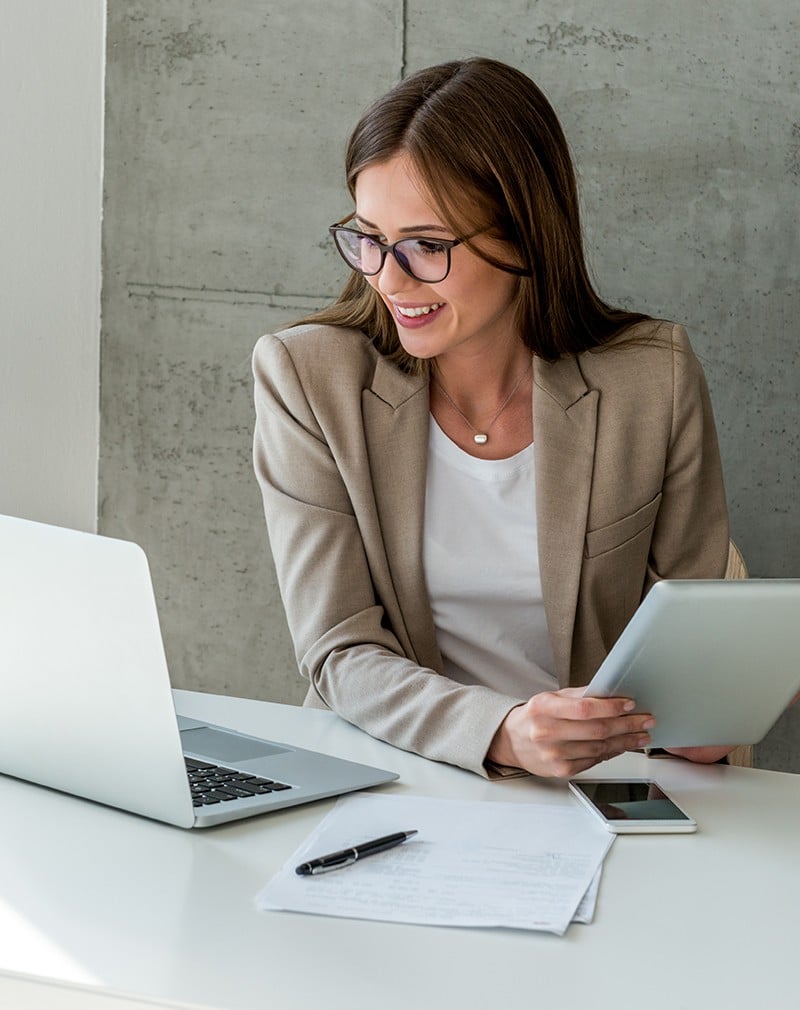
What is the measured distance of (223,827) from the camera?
116 cm

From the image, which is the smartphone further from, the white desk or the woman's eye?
the woman's eye

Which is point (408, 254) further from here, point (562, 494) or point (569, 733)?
point (569, 733)

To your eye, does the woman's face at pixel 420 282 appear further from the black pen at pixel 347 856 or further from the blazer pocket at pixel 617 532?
the black pen at pixel 347 856

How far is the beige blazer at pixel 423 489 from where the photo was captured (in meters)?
1.78

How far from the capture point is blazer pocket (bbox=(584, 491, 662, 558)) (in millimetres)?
1860

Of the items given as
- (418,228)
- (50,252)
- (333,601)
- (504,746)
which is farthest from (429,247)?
(50,252)

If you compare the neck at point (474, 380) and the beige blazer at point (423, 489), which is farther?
the neck at point (474, 380)

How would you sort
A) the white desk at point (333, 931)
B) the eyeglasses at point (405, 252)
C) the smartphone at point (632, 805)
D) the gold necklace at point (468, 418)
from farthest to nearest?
the gold necklace at point (468, 418)
the eyeglasses at point (405, 252)
the smartphone at point (632, 805)
the white desk at point (333, 931)

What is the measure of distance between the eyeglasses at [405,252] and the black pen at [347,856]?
910 mm

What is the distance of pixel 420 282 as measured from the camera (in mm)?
1790

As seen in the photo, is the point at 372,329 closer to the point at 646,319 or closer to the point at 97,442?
the point at 646,319

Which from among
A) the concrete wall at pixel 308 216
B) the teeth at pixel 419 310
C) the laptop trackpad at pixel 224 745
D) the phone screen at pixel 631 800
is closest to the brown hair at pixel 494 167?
the teeth at pixel 419 310

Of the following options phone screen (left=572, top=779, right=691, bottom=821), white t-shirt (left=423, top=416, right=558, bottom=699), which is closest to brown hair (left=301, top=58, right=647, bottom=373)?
white t-shirt (left=423, top=416, right=558, bottom=699)

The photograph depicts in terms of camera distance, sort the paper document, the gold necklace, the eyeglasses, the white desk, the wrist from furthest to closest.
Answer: the gold necklace → the eyeglasses → the wrist → the paper document → the white desk
